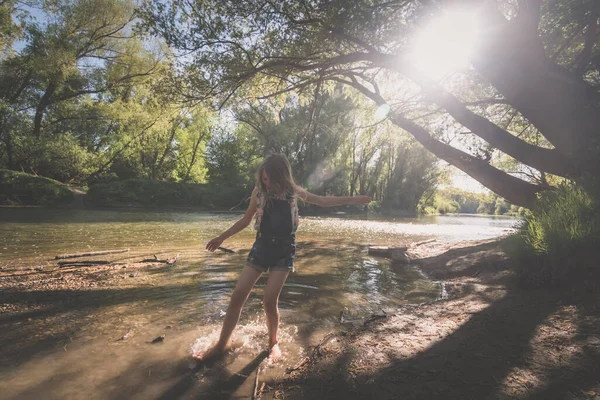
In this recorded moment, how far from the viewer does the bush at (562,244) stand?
4.20 m

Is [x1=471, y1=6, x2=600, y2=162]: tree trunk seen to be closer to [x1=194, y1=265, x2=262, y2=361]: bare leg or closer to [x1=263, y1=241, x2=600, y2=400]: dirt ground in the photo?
[x1=263, y1=241, x2=600, y2=400]: dirt ground

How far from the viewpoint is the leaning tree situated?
6.90m

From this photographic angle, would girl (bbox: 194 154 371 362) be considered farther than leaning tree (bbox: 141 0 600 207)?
No

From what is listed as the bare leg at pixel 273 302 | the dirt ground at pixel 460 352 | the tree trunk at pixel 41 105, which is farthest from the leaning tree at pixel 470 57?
the tree trunk at pixel 41 105

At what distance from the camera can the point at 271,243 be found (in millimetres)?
3225

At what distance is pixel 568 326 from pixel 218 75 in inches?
409

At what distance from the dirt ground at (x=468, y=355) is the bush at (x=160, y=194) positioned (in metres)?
24.3

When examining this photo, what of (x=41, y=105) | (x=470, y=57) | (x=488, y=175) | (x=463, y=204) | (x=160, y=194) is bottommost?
(x=160, y=194)

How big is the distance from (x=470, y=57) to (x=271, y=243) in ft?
25.5

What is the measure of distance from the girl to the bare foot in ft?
0.04

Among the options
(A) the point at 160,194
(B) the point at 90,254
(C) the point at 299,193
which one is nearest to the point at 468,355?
(C) the point at 299,193

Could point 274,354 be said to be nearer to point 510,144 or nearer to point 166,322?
point 166,322

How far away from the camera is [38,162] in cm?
2375

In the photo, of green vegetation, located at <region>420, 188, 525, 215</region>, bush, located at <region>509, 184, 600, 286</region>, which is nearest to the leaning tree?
bush, located at <region>509, 184, 600, 286</region>
